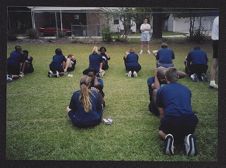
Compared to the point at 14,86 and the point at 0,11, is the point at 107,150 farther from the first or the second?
the point at 0,11

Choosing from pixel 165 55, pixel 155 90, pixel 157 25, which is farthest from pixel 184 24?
pixel 155 90

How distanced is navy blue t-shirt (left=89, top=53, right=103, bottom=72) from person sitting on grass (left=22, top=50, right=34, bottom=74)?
2.49ft

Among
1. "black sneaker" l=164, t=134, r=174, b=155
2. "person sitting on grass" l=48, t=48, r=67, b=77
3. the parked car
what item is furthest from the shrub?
"black sneaker" l=164, t=134, r=174, b=155

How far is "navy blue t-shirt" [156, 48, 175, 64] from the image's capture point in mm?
5473

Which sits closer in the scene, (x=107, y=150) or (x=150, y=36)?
(x=107, y=150)

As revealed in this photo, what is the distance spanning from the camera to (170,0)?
517cm

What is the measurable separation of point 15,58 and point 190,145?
7.67 ft

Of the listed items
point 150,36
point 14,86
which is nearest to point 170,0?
point 150,36

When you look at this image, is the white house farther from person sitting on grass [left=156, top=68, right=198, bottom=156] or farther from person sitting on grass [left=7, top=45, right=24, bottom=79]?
person sitting on grass [left=7, top=45, right=24, bottom=79]

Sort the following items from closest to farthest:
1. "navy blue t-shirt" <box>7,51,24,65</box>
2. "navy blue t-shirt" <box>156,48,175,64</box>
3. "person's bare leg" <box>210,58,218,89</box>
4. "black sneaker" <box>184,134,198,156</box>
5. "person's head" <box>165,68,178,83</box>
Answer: "black sneaker" <box>184,134,198,156</box> → "person's head" <box>165,68,178,83</box> → "person's bare leg" <box>210,58,218,89</box> → "navy blue t-shirt" <box>7,51,24,65</box> → "navy blue t-shirt" <box>156,48,175,64</box>

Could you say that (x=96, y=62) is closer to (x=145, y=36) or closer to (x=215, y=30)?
(x=145, y=36)

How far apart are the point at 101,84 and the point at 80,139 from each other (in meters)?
0.78

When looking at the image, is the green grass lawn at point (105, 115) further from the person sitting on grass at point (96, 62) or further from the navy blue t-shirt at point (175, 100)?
the navy blue t-shirt at point (175, 100)

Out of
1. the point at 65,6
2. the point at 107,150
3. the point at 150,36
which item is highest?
the point at 65,6
